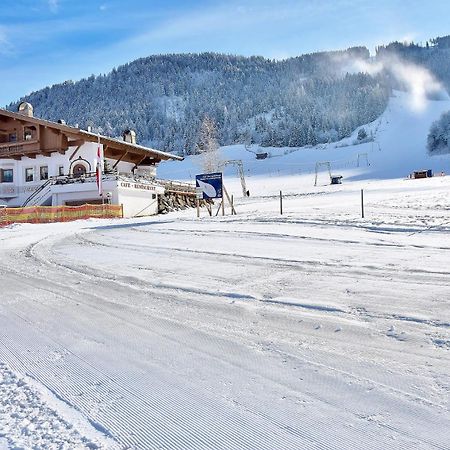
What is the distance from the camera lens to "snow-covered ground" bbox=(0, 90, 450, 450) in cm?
304

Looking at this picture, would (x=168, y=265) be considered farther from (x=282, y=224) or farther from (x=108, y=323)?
(x=282, y=224)

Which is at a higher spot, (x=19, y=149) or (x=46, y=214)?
(x=19, y=149)

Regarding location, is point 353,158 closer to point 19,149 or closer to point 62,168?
point 62,168

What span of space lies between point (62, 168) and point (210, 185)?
2145 cm

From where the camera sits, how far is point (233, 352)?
453cm

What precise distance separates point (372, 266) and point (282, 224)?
8157 millimetres

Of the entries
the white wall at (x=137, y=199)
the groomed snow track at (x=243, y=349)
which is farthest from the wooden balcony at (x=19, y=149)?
the groomed snow track at (x=243, y=349)

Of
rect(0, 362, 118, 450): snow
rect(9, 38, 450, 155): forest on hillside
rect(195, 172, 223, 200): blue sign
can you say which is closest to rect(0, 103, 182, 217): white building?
rect(195, 172, 223, 200): blue sign

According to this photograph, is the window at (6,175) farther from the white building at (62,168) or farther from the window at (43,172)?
the window at (43,172)

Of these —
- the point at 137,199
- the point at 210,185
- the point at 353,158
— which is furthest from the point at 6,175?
the point at 353,158

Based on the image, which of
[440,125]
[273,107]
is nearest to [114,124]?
[273,107]

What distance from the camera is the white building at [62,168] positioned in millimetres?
34344

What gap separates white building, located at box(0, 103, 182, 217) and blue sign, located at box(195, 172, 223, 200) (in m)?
12.0

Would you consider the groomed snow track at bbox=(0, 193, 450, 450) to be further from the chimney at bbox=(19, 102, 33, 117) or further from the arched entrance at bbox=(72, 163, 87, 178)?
the chimney at bbox=(19, 102, 33, 117)
